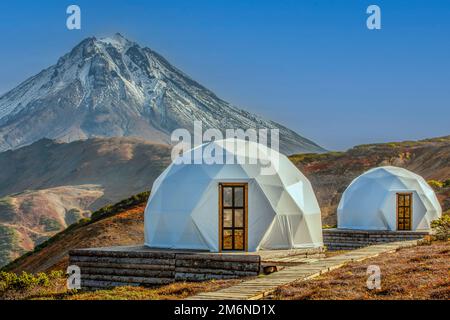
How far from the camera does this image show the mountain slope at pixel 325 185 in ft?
97.6

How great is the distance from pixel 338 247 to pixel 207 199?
8809mm

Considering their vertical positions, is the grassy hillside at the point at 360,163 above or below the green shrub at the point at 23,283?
above

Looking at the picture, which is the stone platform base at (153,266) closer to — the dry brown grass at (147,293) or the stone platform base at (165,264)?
the stone platform base at (165,264)

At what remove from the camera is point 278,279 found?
9609mm

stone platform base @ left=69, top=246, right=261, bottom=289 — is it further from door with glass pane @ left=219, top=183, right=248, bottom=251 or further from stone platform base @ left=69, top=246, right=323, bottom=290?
door with glass pane @ left=219, top=183, right=248, bottom=251

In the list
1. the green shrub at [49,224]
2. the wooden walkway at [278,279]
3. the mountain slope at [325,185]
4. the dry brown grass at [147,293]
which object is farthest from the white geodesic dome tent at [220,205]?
the green shrub at [49,224]

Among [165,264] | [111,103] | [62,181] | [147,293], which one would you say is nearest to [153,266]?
[165,264]

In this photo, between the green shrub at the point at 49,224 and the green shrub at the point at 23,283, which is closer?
the green shrub at the point at 23,283

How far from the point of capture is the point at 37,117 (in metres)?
162

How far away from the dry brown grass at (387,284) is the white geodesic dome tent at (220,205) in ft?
6.45

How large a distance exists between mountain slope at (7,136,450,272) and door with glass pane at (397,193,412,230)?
33.2 ft

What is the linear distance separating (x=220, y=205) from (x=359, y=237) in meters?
8.81

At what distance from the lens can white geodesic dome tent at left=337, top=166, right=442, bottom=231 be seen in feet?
68.5

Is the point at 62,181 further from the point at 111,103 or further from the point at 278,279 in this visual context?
the point at 278,279
